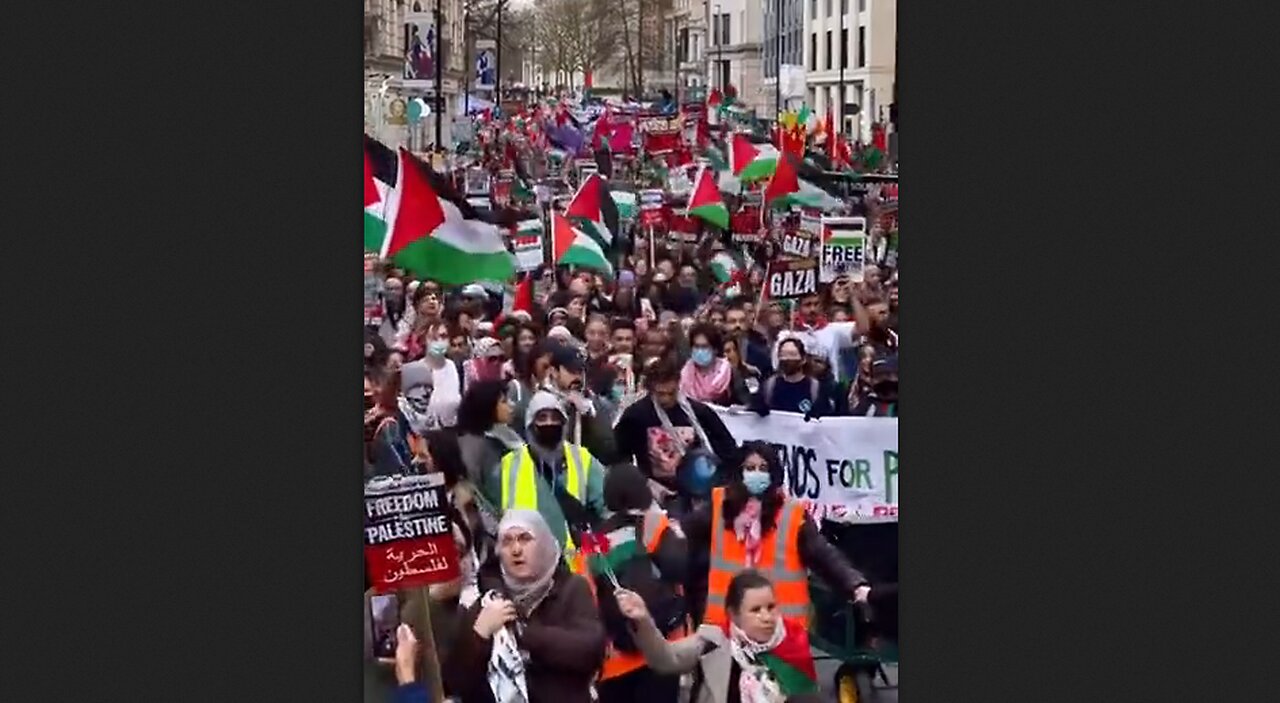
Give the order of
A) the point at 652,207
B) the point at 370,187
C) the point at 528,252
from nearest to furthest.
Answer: the point at 370,187 → the point at 528,252 → the point at 652,207

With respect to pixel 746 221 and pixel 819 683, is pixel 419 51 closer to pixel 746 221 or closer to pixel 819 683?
pixel 746 221

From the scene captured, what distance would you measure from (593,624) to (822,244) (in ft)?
7.09

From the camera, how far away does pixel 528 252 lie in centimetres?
975

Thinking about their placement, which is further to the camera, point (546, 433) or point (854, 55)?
point (546, 433)

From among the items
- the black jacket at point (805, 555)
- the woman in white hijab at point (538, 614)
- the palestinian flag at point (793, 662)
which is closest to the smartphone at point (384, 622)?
the woman in white hijab at point (538, 614)

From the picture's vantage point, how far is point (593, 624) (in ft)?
31.6

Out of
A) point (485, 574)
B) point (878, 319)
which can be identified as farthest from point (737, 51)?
point (485, 574)

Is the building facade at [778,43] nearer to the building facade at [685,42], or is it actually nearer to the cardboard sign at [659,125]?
the building facade at [685,42]

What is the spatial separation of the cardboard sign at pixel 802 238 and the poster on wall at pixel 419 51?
188 centimetres

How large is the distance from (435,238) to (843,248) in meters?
1.98

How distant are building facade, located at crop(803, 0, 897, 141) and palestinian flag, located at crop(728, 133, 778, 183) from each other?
42cm

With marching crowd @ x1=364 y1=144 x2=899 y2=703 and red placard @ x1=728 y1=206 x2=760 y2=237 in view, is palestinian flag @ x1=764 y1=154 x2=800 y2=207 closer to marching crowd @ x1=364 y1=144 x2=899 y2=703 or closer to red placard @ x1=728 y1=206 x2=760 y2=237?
red placard @ x1=728 y1=206 x2=760 y2=237

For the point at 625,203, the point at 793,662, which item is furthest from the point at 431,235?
the point at 793,662

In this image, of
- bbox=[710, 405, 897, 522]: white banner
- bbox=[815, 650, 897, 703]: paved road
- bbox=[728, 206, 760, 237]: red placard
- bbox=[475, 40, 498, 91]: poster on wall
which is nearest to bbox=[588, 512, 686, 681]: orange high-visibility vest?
bbox=[710, 405, 897, 522]: white banner
